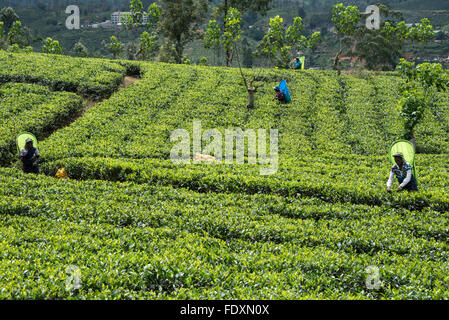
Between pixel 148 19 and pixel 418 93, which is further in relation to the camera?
pixel 148 19

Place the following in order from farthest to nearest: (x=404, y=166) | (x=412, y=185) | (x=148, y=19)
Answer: (x=148, y=19) < (x=412, y=185) < (x=404, y=166)

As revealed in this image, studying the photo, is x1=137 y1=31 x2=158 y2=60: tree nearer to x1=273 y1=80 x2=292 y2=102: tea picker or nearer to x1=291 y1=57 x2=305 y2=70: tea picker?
x1=291 y1=57 x2=305 y2=70: tea picker

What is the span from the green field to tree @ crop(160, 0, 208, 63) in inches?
761

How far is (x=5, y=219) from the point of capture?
10.0 meters

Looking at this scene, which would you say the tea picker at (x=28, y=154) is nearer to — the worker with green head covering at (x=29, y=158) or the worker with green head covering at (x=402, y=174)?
the worker with green head covering at (x=29, y=158)

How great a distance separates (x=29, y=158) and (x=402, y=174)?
44.3 feet

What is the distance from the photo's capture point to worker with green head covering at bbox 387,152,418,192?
441 inches

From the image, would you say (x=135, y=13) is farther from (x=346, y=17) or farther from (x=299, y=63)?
(x=346, y=17)

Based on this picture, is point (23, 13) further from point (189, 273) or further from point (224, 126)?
point (189, 273)

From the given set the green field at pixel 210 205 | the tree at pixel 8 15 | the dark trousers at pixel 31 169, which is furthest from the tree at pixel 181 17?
the tree at pixel 8 15

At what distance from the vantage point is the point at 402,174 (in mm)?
11625

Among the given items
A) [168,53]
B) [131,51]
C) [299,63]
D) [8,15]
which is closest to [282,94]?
[299,63]

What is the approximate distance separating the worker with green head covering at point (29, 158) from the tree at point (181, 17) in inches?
1200
